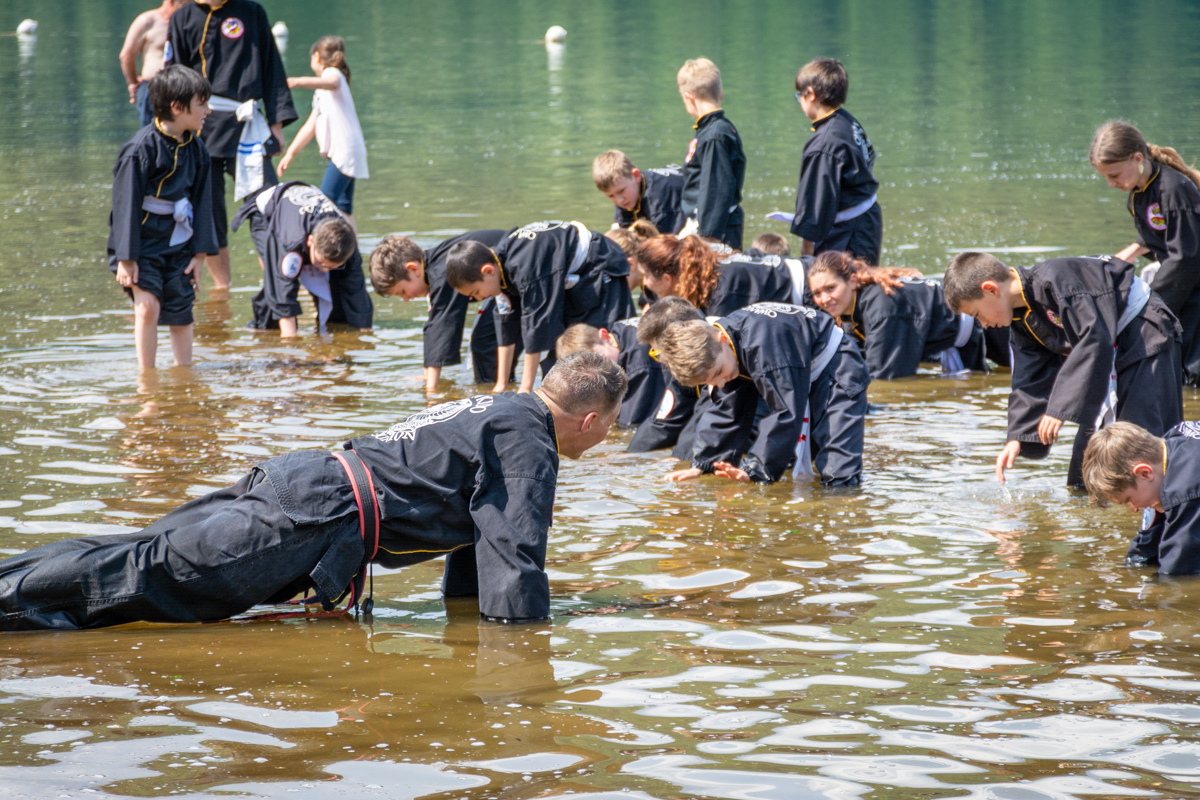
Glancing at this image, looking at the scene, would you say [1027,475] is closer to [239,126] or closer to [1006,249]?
[1006,249]

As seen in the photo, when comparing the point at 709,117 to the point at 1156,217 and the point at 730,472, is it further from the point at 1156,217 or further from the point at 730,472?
the point at 730,472

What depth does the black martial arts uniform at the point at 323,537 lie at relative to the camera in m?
4.10

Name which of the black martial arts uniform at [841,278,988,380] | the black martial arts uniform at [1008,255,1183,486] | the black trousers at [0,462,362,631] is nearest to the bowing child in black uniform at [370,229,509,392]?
the black martial arts uniform at [841,278,988,380]

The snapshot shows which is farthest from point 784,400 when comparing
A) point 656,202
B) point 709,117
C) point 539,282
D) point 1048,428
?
point 656,202

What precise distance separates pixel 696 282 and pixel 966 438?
5.52 feet

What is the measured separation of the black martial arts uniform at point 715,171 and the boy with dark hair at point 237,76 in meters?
3.32

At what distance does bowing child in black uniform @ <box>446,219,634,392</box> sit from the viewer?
7.44 meters

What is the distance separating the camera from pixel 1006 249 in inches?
426

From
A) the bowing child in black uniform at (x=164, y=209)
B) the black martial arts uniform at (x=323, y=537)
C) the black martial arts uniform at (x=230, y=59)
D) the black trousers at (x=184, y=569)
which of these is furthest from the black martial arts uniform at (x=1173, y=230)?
the black martial arts uniform at (x=230, y=59)

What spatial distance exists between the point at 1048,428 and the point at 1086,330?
0.45 m

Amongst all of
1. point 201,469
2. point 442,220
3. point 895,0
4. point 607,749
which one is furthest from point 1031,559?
point 895,0

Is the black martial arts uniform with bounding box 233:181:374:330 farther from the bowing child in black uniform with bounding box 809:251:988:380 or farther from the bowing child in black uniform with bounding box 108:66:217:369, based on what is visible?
the bowing child in black uniform with bounding box 809:251:988:380

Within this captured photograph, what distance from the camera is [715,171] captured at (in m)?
8.57

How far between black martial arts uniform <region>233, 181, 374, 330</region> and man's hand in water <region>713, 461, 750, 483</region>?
145 inches
